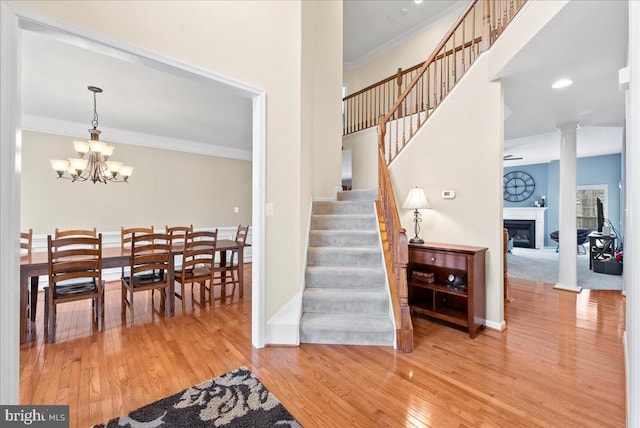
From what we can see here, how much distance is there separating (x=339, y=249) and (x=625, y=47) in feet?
10.4

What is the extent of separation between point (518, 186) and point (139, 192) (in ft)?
37.0

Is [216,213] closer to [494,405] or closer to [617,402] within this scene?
[494,405]

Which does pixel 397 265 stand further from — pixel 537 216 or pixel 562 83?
pixel 537 216

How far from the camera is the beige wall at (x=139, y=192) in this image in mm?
4379

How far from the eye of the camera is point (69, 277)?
2.75 m

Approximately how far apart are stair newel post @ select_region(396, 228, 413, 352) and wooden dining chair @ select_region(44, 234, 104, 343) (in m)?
3.10

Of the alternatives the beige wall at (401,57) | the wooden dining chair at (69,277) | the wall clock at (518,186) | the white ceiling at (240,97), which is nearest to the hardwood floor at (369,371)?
the wooden dining chair at (69,277)

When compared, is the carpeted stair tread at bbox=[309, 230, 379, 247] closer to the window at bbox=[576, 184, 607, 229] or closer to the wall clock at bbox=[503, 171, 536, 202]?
the window at bbox=[576, 184, 607, 229]

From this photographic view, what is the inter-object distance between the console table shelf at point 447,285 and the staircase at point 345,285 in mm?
552

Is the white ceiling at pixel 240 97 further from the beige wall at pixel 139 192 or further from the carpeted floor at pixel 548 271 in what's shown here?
the carpeted floor at pixel 548 271

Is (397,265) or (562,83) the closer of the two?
(397,265)

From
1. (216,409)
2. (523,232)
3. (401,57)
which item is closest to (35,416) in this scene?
(216,409)

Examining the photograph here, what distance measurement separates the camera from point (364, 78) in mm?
7113

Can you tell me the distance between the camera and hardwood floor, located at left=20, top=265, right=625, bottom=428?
1.69 m
